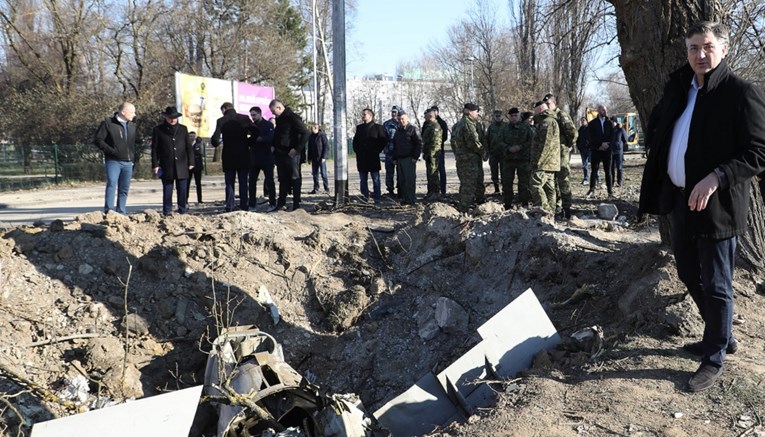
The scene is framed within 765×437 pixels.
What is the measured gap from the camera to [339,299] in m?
7.09

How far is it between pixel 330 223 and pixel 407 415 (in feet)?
14.0

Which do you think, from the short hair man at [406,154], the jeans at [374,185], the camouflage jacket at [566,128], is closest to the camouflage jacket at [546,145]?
the camouflage jacket at [566,128]

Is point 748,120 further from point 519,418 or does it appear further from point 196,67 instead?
point 196,67

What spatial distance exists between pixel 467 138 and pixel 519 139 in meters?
1.27

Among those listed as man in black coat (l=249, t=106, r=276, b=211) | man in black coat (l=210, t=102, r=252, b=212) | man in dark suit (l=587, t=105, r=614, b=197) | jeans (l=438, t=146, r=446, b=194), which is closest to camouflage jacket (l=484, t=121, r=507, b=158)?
jeans (l=438, t=146, r=446, b=194)

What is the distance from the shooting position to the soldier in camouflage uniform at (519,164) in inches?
446

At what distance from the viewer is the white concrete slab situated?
152 inches

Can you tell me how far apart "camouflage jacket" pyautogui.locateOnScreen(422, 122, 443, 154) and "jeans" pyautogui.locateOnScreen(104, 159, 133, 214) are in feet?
18.1

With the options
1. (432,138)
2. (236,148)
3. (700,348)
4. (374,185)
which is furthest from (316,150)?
→ (700,348)

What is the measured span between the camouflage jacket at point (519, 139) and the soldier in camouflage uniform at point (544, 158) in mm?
1578

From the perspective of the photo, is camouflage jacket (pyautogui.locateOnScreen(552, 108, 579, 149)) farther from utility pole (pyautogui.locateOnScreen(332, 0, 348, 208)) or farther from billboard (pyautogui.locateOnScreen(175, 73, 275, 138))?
billboard (pyautogui.locateOnScreen(175, 73, 275, 138))

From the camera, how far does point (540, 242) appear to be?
664cm

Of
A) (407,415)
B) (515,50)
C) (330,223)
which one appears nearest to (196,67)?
(515,50)

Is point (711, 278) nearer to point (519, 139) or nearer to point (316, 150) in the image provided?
point (519, 139)
